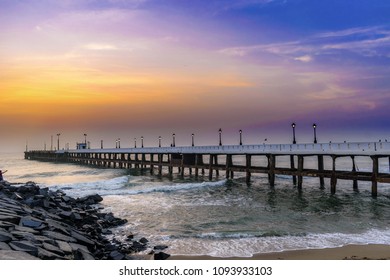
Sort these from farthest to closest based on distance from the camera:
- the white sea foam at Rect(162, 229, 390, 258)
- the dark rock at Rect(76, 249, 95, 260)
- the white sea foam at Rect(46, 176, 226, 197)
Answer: the white sea foam at Rect(46, 176, 226, 197) < the white sea foam at Rect(162, 229, 390, 258) < the dark rock at Rect(76, 249, 95, 260)

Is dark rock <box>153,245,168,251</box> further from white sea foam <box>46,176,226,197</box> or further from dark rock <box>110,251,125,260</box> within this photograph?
white sea foam <box>46,176,226,197</box>

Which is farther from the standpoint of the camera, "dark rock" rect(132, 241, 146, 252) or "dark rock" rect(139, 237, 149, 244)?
"dark rock" rect(139, 237, 149, 244)

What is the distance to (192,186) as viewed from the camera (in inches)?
1259

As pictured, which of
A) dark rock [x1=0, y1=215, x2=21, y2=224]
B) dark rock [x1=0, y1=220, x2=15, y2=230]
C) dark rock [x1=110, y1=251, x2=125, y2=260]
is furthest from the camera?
dark rock [x1=110, y1=251, x2=125, y2=260]

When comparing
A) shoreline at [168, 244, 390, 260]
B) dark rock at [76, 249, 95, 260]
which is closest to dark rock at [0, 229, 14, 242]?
dark rock at [76, 249, 95, 260]

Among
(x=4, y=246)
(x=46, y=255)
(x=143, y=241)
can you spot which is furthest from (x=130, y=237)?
(x=4, y=246)

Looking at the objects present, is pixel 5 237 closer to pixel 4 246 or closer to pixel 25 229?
pixel 4 246

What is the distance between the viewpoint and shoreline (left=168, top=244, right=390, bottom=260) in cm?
1051

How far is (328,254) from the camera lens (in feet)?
35.6

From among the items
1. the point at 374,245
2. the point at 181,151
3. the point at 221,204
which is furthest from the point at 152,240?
the point at 181,151

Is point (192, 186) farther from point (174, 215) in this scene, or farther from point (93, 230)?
point (93, 230)

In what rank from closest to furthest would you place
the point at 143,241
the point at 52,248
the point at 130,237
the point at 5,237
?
1. the point at 5,237
2. the point at 52,248
3. the point at 143,241
4. the point at 130,237

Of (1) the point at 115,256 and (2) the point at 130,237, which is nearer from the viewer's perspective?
(1) the point at 115,256

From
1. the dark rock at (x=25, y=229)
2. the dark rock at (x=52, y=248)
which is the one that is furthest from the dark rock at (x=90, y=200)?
the dark rock at (x=52, y=248)
